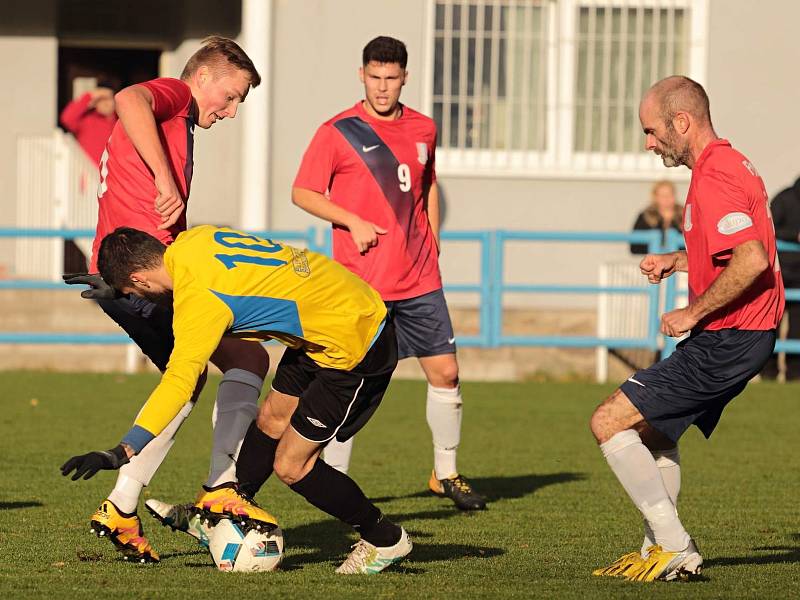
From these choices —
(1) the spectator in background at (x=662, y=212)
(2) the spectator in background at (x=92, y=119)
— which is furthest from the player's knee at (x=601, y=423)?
(2) the spectator in background at (x=92, y=119)

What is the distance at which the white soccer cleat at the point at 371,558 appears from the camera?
5973 mm

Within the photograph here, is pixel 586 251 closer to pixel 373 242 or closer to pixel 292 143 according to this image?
pixel 292 143

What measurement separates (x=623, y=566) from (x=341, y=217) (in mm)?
2237

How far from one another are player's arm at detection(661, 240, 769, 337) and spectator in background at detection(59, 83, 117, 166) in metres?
11.9

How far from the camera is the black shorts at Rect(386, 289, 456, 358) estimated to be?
8.01m

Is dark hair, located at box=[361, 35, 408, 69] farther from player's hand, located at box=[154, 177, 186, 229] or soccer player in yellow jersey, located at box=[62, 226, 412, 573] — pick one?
soccer player in yellow jersey, located at box=[62, 226, 412, 573]

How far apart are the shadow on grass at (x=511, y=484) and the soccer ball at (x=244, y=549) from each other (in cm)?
212

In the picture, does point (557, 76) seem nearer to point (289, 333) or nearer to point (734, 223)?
point (734, 223)

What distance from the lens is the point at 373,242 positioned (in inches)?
282

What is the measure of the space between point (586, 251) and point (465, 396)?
3590 millimetres

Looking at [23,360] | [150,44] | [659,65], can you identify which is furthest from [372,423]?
[150,44]

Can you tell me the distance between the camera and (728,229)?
18.6 ft

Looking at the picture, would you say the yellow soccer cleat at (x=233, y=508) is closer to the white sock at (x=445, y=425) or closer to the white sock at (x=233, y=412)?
the white sock at (x=233, y=412)

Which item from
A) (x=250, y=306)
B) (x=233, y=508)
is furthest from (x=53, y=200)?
(x=250, y=306)
